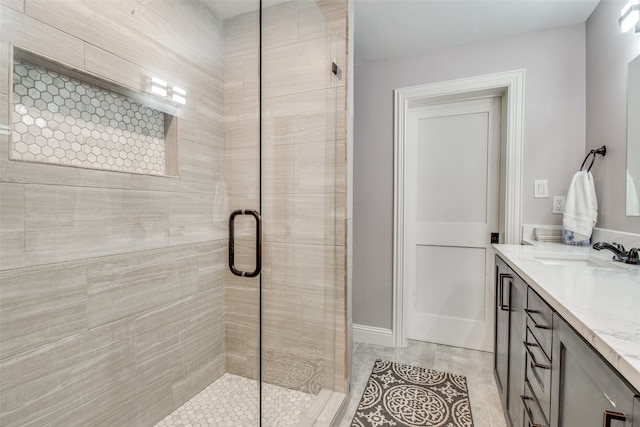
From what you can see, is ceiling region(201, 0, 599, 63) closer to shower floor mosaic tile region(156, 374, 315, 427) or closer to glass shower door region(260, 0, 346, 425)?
glass shower door region(260, 0, 346, 425)

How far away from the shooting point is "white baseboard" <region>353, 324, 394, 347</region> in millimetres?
2488

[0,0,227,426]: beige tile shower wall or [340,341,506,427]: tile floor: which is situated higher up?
[0,0,227,426]: beige tile shower wall

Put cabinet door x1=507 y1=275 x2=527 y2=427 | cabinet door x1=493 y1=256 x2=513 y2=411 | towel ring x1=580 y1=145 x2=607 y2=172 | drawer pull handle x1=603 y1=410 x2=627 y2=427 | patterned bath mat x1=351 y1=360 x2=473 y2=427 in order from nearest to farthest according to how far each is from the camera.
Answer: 1. drawer pull handle x1=603 y1=410 x2=627 y2=427
2. cabinet door x1=507 y1=275 x2=527 y2=427
3. cabinet door x1=493 y1=256 x2=513 y2=411
4. patterned bath mat x1=351 y1=360 x2=473 y2=427
5. towel ring x1=580 y1=145 x2=607 y2=172

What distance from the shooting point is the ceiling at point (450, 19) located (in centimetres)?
186

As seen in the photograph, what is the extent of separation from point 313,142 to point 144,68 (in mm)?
792

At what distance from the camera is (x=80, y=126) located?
1.13m

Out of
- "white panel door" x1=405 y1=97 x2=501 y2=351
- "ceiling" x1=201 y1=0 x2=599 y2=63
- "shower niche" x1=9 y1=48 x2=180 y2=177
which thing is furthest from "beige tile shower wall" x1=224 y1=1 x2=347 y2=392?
"white panel door" x1=405 y1=97 x2=501 y2=351

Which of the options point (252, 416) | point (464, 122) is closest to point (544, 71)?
point (464, 122)

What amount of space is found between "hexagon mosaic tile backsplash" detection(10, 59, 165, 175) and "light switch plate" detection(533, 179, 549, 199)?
7.46ft

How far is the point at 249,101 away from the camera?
4.66 feet

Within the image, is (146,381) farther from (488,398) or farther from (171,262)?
(488,398)

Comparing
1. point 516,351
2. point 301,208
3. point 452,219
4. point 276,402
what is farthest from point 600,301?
point 452,219

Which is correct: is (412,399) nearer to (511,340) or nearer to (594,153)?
(511,340)

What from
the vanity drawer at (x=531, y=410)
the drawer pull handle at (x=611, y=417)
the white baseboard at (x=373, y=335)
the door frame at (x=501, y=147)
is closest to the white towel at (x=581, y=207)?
the door frame at (x=501, y=147)
